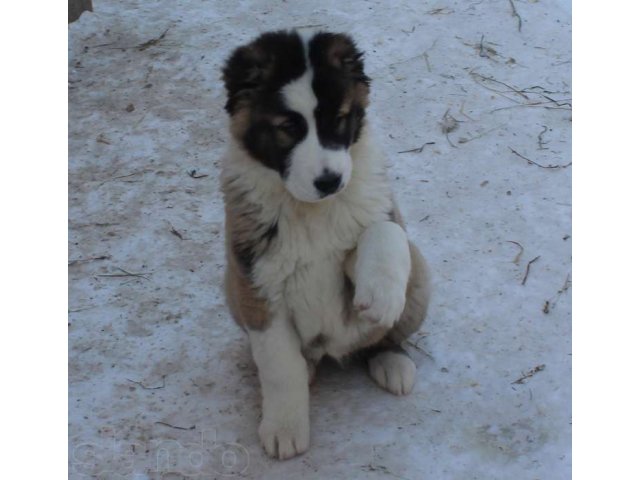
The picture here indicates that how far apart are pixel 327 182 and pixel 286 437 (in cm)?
115

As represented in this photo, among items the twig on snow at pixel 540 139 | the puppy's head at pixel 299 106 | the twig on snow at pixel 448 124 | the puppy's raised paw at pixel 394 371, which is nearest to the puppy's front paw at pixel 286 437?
the puppy's raised paw at pixel 394 371

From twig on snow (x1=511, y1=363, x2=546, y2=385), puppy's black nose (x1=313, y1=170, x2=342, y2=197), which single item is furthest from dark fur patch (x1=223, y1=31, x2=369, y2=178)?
twig on snow (x1=511, y1=363, x2=546, y2=385)

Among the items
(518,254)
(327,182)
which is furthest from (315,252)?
(518,254)

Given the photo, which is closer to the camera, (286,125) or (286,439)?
(286,125)

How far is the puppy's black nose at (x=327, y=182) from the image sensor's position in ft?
12.0

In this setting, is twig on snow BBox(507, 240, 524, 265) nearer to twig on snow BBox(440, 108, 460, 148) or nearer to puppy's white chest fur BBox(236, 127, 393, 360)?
twig on snow BBox(440, 108, 460, 148)

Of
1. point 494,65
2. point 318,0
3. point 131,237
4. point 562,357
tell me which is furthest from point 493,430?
point 318,0

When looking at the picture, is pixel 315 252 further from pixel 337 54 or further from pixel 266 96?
pixel 337 54

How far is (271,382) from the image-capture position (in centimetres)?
395

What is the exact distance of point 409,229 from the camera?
541 centimetres

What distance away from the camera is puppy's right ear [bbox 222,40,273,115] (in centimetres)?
383

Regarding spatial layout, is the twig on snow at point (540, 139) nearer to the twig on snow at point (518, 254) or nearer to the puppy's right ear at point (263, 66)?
the twig on snow at point (518, 254)

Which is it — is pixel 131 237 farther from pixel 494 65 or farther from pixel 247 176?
pixel 494 65

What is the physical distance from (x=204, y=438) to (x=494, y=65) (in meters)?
4.25
